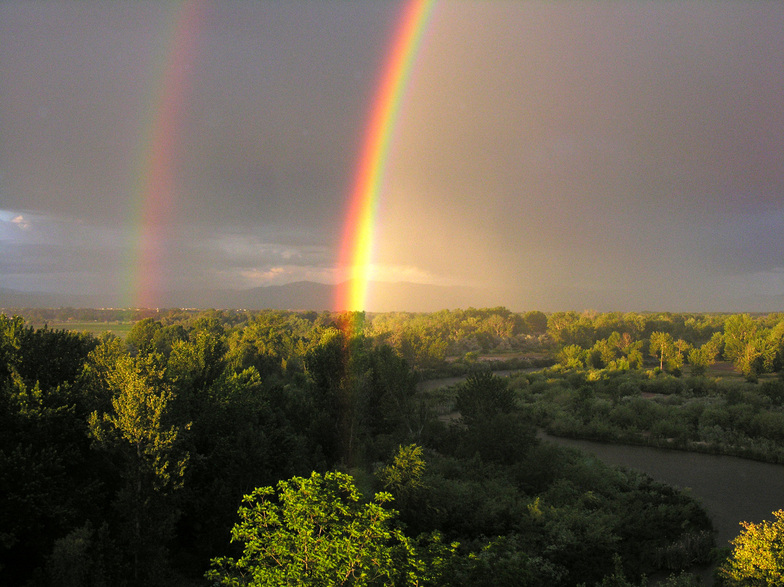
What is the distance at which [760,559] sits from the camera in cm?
1220

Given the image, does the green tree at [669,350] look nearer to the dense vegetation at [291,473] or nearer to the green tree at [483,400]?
the dense vegetation at [291,473]

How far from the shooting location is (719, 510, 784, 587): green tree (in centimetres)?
1200

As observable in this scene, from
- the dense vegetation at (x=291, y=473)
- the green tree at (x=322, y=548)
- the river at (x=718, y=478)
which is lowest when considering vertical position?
the river at (x=718, y=478)

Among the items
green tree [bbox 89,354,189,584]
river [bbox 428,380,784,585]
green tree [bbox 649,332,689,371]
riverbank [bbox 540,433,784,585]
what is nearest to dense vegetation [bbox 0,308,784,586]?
green tree [bbox 89,354,189,584]

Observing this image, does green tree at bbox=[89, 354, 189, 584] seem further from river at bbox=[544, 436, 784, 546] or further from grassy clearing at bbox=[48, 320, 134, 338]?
grassy clearing at bbox=[48, 320, 134, 338]

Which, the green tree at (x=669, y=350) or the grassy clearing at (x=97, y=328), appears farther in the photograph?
the grassy clearing at (x=97, y=328)

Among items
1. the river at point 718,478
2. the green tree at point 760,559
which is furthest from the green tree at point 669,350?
the green tree at point 760,559

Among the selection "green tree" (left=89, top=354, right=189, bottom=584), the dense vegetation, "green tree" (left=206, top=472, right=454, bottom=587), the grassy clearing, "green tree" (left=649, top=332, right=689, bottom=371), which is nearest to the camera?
"green tree" (left=206, top=472, right=454, bottom=587)

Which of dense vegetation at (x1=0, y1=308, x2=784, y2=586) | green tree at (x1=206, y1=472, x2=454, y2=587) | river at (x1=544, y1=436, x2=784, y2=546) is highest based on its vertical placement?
green tree at (x1=206, y1=472, x2=454, y2=587)

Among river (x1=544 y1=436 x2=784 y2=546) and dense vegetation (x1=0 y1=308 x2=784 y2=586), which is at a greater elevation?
dense vegetation (x1=0 y1=308 x2=784 y2=586)

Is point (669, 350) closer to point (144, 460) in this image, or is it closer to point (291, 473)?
point (291, 473)

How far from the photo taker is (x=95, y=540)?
16.4 metres

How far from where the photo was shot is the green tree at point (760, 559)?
12000 mm

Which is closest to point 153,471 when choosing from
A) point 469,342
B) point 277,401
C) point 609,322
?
point 277,401
